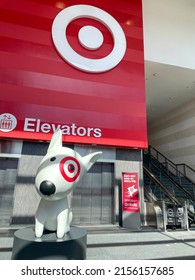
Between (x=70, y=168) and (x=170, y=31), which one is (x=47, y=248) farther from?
(x=170, y=31)

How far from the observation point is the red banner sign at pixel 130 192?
5.36m

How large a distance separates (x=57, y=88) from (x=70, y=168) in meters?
4.02

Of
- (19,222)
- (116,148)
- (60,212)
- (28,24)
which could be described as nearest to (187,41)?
(116,148)

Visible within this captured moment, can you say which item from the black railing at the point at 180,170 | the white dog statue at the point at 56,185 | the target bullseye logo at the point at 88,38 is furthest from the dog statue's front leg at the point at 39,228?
the black railing at the point at 180,170

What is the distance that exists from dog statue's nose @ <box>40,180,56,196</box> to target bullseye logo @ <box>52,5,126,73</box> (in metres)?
4.86

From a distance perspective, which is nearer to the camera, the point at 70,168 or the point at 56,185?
the point at 56,185

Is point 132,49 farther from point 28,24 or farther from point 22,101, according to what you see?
point 22,101

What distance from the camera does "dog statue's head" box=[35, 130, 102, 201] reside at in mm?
2200

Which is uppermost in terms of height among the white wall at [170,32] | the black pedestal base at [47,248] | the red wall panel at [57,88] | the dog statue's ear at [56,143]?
the white wall at [170,32]

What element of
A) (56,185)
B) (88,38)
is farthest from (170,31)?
(56,185)

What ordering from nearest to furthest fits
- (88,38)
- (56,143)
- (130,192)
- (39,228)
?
(39,228), (56,143), (130,192), (88,38)

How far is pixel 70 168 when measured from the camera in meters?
2.38

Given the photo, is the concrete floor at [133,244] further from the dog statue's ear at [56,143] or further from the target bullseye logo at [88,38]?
the target bullseye logo at [88,38]

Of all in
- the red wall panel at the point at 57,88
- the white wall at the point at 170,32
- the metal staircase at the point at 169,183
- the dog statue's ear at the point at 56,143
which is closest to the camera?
the dog statue's ear at the point at 56,143
